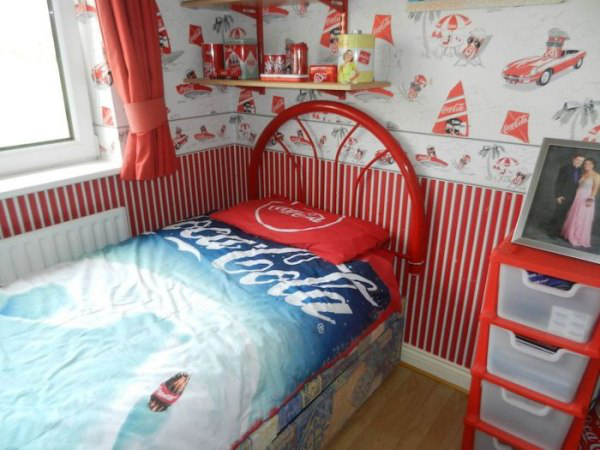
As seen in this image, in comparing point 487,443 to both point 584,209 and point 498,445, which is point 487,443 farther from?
point 584,209

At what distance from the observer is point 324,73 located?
187cm

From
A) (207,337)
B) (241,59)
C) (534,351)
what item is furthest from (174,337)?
(241,59)

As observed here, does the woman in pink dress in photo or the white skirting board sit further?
the white skirting board

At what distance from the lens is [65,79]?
206 cm

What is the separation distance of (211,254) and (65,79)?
1.08 metres

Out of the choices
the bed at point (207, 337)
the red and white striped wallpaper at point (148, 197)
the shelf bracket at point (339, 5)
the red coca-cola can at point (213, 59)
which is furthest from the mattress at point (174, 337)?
the shelf bracket at point (339, 5)

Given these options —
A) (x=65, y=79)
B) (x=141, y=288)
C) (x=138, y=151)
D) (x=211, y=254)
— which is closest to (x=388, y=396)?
(x=211, y=254)

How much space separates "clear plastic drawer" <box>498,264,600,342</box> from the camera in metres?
1.30

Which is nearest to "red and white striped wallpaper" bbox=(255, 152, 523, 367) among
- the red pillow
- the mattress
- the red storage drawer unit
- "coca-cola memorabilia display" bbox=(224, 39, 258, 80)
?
the red pillow

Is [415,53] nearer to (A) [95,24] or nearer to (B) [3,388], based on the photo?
(A) [95,24]

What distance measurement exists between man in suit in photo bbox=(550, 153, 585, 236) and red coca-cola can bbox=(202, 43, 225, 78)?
161cm

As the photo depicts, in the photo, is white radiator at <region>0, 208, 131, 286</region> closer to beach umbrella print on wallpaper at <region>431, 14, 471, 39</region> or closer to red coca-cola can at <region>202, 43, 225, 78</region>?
red coca-cola can at <region>202, 43, 225, 78</region>

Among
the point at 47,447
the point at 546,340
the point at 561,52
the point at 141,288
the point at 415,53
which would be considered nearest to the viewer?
the point at 47,447

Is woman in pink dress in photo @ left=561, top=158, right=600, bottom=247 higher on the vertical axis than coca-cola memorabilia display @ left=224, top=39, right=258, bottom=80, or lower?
lower
